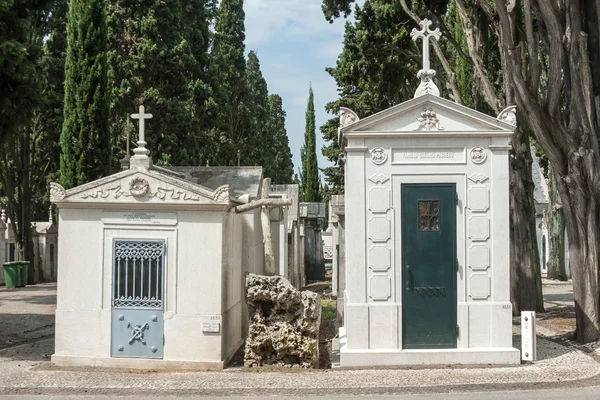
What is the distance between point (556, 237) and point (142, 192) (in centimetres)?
2595

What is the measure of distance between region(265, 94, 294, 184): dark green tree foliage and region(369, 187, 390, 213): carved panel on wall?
122ft

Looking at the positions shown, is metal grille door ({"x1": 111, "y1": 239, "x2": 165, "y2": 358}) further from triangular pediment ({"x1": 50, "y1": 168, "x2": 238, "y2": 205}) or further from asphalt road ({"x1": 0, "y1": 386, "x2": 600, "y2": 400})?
asphalt road ({"x1": 0, "y1": 386, "x2": 600, "y2": 400})

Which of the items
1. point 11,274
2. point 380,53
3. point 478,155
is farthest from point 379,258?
point 11,274

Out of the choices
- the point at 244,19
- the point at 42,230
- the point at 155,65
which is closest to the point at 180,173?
the point at 155,65

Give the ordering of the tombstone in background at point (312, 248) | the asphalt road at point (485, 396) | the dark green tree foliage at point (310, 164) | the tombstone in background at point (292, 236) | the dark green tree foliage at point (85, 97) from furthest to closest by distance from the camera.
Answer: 1. the dark green tree foliage at point (310, 164)
2. the tombstone in background at point (312, 248)
3. the tombstone in background at point (292, 236)
4. the dark green tree foliage at point (85, 97)
5. the asphalt road at point (485, 396)

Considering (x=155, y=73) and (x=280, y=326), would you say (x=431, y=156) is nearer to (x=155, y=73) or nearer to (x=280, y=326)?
(x=280, y=326)

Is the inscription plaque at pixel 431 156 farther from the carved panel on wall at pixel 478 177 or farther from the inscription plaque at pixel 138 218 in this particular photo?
the inscription plaque at pixel 138 218

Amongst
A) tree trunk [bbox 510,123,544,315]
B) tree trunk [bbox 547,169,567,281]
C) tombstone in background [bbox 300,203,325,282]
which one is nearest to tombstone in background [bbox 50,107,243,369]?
tree trunk [bbox 510,123,544,315]

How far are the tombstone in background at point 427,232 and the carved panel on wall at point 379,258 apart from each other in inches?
0.6

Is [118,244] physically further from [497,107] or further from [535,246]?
[535,246]

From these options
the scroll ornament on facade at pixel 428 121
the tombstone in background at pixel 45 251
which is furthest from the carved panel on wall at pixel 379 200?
the tombstone in background at pixel 45 251

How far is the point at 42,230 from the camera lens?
3031 centimetres

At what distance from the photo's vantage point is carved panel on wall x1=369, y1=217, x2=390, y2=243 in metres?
10.3

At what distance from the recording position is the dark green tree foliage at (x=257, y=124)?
131ft
